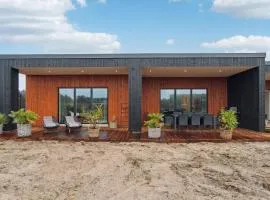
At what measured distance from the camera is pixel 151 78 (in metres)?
15.0

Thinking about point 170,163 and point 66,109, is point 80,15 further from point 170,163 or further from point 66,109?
point 170,163

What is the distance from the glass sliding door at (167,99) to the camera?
49.4ft

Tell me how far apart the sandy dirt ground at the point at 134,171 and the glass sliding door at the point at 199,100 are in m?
6.27

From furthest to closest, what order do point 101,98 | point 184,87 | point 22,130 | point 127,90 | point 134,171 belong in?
point 184,87, point 101,98, point 127,90, point 22,130, point 134,171

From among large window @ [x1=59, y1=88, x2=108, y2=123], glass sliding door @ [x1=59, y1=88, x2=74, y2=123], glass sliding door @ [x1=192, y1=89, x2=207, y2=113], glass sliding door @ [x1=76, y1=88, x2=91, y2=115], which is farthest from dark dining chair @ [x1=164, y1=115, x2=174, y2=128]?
glass sliding door @ [x1=59, y1=88, x2=74, y2=123]

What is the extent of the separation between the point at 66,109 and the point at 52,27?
6.43 meters

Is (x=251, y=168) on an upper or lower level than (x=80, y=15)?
lower

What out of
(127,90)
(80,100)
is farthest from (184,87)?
(80,100)

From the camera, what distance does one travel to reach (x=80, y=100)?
1462 centimetres

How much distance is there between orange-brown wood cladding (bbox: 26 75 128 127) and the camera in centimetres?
1441

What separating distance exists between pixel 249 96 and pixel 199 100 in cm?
338

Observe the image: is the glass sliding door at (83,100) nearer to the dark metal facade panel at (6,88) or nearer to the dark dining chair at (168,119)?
the dark metal facade panel at (6,88)

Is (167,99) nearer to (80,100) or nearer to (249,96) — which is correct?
(249,96)

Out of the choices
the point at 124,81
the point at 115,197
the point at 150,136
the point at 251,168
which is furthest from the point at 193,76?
the point at 115,197
